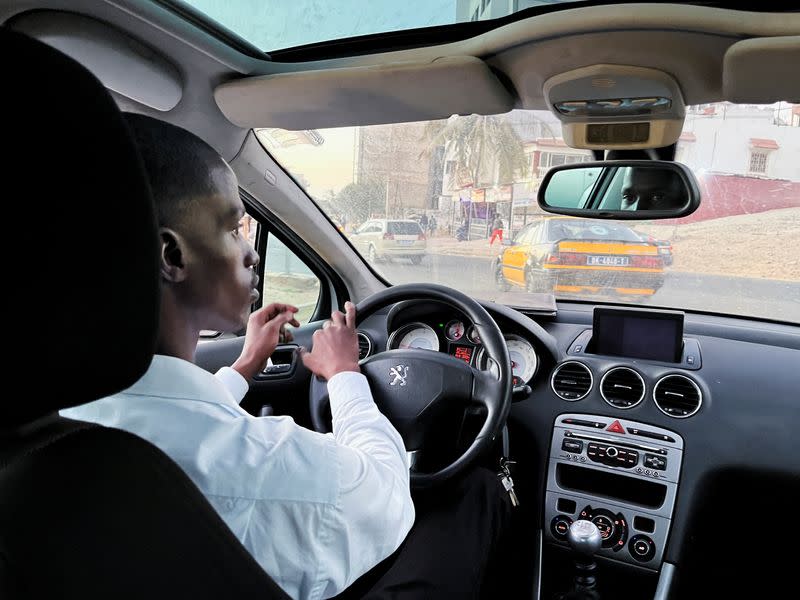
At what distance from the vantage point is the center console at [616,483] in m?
2.58

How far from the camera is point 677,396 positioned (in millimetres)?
2635

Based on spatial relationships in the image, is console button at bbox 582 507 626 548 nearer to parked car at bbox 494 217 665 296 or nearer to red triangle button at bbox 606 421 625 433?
red triangle button at bbox 606 421 625 433

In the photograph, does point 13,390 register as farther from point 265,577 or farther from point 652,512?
point 652,512

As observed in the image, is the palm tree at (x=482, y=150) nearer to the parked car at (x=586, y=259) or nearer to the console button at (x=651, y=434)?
the parked car at (x=586, y=259)

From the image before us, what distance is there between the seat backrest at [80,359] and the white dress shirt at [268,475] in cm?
9

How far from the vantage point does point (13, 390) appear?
75cm

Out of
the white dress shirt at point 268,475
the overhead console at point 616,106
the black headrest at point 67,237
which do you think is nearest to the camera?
the black headrest at point 67,237

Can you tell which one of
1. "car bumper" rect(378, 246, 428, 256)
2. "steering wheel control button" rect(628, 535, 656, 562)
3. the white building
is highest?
the white building

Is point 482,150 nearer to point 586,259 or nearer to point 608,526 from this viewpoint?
point 586,259

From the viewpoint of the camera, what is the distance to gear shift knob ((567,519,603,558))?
8.18 feet

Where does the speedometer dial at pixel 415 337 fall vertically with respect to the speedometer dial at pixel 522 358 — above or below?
above

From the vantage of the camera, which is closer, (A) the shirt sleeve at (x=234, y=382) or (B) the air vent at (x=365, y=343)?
(A) the shirt sleeve at (x=234, y=382)

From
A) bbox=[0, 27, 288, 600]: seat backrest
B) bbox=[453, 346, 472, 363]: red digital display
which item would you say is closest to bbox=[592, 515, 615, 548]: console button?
bbox=[453, 346, 472, 363]: red digital display

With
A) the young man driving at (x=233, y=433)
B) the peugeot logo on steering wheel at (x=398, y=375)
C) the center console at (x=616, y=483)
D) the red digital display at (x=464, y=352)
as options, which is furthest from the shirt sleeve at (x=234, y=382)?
the center console at (x=616, y=483)
